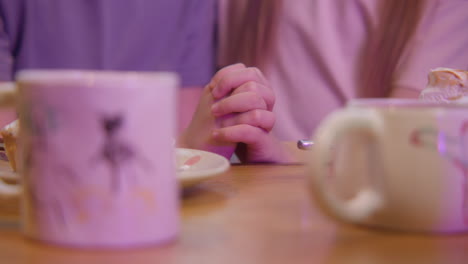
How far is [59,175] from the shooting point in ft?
1.21

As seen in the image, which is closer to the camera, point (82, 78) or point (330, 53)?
point (82, 78)

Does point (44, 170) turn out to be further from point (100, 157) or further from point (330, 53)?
point (330, 53)

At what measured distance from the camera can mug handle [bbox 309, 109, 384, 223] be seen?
15.7 inches

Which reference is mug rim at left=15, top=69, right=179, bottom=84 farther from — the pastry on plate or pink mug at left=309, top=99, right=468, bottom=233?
the pastry on plate

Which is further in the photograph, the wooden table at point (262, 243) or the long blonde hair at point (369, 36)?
the long blonde hair at point (369, 36)

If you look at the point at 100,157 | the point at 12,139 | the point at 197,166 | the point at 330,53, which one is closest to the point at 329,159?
the point at 100,157

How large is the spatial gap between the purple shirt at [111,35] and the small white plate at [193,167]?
1.10m

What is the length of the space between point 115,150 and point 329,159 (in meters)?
0.14

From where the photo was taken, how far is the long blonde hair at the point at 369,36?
149 cm

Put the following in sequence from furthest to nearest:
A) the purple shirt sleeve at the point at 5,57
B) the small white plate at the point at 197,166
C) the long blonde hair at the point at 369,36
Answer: the purple shirt sleeve at the point at 5,57
the long blonde hair at the point at 369,36
the small white plate at the point at 197,166

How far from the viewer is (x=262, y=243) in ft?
1.31

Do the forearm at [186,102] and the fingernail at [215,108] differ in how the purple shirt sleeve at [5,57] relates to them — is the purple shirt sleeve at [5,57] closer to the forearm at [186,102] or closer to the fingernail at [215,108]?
the forearm at [186,102]

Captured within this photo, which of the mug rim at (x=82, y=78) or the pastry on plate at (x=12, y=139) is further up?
the mug rim at (x=82, y=78)

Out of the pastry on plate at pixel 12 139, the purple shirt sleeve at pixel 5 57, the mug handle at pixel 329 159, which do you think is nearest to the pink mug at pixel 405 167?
the mug handle at pixel 329 159
